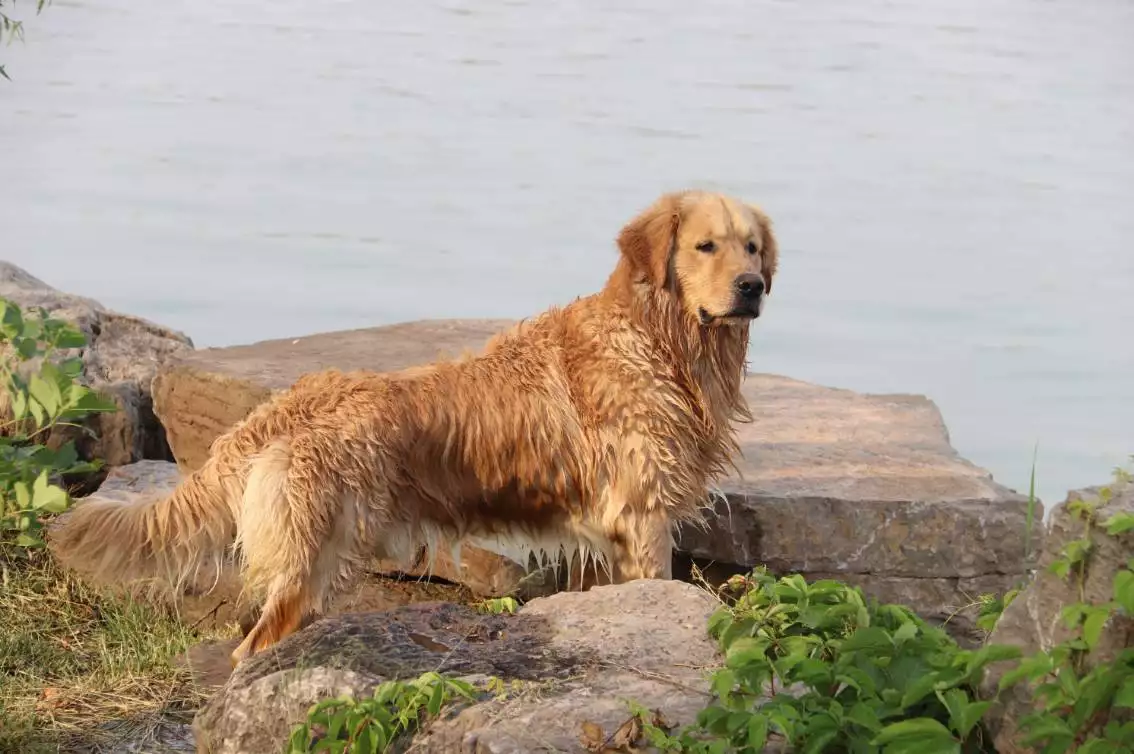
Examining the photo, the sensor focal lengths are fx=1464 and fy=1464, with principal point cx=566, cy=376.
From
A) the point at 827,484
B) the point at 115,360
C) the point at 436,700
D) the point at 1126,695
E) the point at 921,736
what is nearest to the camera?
the point at 1126,695

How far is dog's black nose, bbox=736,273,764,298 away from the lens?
5.23m

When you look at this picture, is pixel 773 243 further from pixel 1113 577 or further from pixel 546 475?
pixel 1113 577

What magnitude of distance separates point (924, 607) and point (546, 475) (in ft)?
5.49

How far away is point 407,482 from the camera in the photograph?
5.00 m

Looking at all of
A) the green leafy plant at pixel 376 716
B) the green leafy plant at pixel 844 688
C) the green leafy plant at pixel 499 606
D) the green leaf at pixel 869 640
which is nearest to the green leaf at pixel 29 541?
the green leafy plant at pixel 499 606

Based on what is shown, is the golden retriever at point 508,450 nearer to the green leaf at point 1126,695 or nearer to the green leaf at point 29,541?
the green leaf at point 29,541

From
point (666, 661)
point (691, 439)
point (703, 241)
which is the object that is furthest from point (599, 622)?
point (703, 241)


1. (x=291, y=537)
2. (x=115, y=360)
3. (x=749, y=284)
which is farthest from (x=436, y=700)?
(x=115, y=360)

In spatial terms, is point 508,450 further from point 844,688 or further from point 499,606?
point 844,688

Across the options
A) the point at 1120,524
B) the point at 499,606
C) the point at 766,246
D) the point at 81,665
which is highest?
the point at 766,246

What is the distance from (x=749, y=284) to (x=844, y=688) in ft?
6.86

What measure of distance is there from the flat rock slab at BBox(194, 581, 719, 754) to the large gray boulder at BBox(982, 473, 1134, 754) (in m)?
0.74

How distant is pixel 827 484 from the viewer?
5.86m

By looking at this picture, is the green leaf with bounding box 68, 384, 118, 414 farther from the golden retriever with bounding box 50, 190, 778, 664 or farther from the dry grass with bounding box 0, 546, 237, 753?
the dry grass with bounding box 0, 546, 237, 753
